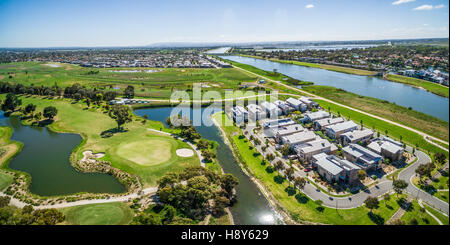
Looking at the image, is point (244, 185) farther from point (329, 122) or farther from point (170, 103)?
point (170, 103)

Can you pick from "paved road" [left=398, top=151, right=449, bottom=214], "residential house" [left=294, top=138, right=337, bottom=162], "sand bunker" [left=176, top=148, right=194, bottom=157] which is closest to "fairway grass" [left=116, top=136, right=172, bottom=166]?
"sand bunker" [left=176, top=148, right=194, bottom=157]

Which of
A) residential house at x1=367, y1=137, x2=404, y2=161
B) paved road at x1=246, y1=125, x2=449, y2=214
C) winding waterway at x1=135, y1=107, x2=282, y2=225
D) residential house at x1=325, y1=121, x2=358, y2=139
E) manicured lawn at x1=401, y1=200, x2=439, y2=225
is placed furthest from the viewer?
residential house at x1=325, y1=121, x2=358, y2=139

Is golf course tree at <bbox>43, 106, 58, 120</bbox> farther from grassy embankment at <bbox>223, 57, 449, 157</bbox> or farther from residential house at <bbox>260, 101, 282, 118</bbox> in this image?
grassy embankment at <bbox>223, 57, 449, 157</bbox>

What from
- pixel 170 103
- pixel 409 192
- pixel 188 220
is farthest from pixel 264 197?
pixel 170 103

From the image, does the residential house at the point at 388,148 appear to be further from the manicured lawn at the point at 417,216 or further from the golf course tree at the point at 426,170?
the manicured lawn at the point at 417,216

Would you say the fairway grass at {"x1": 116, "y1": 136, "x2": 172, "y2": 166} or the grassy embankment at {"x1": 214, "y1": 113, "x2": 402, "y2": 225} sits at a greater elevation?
the fairway grass at {"x1": 116, "y1": 136, "x2": 172, "y2": 166}

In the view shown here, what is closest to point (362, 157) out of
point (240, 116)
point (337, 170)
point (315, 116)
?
point (337, 170)
